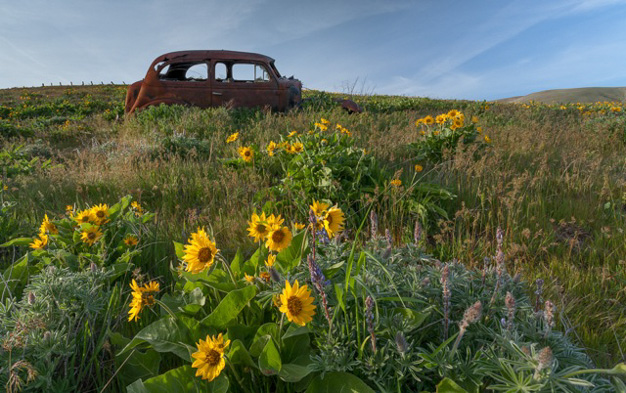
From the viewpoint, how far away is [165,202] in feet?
11.5

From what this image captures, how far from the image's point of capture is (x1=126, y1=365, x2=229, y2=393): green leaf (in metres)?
1.25

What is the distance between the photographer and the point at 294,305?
1.13m

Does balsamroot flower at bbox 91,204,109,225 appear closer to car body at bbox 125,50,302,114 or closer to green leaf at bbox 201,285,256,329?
green leaf at bbox 201,285,256,329

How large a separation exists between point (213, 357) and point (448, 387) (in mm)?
763

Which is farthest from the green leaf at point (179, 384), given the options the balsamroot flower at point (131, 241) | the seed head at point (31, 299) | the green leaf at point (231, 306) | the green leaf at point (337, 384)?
the balsamroot flower at point (131, 241)

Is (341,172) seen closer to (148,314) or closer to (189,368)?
(148,314)

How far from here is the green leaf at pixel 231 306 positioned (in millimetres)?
1360

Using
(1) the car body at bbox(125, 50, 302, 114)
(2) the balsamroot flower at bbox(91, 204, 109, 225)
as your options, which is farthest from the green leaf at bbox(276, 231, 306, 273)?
(1) the car body at bbox(125, 50, 302, 114)

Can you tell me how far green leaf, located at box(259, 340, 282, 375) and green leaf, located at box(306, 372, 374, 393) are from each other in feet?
0.45

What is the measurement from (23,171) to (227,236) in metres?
3.84

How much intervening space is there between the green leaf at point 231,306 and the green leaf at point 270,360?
22 cm

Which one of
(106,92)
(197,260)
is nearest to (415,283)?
(197,260)

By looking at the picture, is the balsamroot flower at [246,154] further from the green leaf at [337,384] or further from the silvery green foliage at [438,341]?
the green leaf at [337,384]

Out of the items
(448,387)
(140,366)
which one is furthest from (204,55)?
(448,387)
